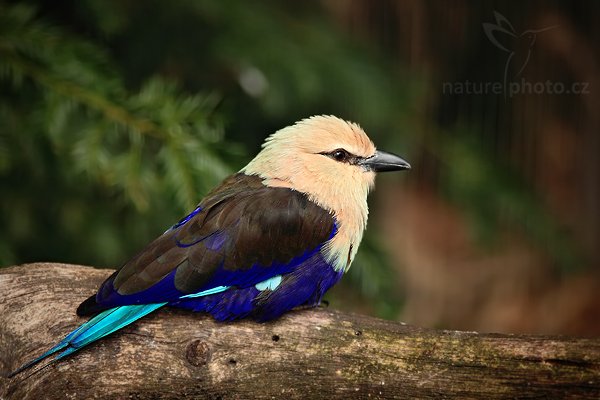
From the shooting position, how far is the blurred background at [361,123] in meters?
3.74

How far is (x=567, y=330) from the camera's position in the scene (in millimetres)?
6516

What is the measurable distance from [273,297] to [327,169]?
68 centimetres

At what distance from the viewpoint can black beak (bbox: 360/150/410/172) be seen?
12.1 ft

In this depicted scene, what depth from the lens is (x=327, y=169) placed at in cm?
356

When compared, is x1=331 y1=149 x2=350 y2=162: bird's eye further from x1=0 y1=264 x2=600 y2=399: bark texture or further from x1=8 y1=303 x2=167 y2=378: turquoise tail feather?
x1=8 y1=303 x2=167 y2=378: turquoise tail feather

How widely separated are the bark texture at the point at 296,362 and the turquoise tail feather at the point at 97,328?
46mm

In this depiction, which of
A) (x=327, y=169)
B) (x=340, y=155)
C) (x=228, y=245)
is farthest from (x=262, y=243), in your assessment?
(x=340, y=155)

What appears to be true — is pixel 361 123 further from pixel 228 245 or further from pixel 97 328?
pixel 97 328

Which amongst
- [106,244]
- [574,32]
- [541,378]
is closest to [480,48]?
[574,32]

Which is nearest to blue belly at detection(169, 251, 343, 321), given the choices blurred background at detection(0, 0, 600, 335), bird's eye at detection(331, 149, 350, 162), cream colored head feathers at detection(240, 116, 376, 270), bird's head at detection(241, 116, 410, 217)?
cream colored head feathers at detection(240, 116, 376, 270)

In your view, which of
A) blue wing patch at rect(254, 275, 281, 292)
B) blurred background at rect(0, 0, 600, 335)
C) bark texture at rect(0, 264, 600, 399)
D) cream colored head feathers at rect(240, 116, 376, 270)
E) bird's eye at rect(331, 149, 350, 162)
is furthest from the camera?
blurred background at rect(0, 0, 600, 335)

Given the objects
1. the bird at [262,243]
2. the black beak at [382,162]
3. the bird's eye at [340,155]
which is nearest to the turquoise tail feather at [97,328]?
the bird at [262,243]

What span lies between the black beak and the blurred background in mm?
577

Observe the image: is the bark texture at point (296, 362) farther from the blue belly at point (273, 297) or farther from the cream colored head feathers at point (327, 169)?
the cream colored head feathers at point (327, 169)
